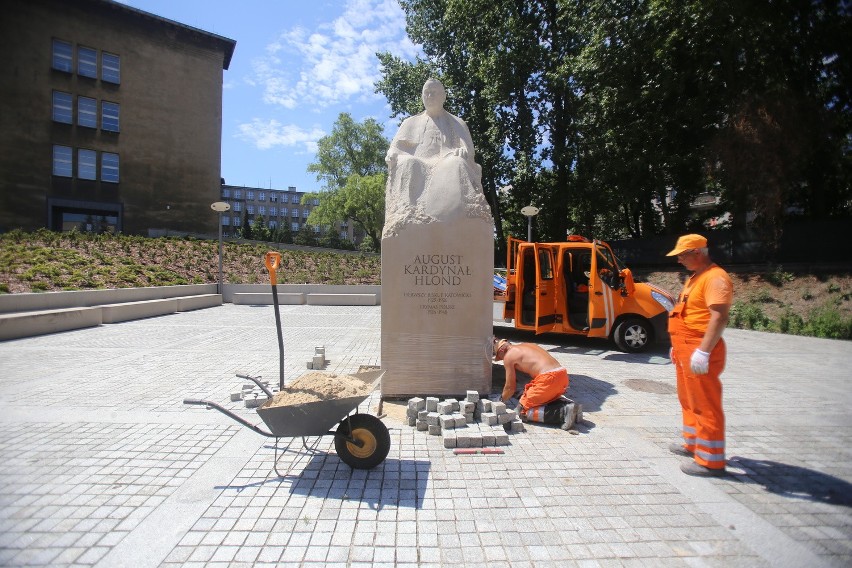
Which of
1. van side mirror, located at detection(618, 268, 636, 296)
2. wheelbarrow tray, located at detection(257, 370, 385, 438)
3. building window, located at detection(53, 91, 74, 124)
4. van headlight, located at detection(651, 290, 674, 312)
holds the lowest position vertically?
wheelbarrow tray, located at detection(257, 370, 385, 438)

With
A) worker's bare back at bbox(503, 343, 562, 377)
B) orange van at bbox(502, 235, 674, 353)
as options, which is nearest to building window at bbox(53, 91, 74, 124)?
orange van at bbox(502, 235, 674, 353)

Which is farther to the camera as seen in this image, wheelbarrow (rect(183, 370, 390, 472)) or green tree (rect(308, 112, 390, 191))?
green tree (rect(308, 112, 390, 191))

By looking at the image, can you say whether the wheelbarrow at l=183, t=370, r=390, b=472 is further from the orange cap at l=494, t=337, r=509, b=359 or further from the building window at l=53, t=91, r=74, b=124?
the building window at l=53, t=91, r=74, b=124

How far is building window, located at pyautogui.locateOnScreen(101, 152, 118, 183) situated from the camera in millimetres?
30875

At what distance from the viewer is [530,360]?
196 inches

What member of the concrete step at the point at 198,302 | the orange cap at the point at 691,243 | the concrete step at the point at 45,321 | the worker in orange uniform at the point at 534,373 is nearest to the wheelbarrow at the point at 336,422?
the worker in orange uniform at the point at 534,373

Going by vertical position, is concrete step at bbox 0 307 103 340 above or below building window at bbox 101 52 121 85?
below

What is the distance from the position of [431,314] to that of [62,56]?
3660cm

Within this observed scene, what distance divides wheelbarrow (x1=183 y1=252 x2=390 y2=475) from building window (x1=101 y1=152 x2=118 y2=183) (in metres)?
35.3

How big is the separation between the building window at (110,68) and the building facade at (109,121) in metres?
0.06

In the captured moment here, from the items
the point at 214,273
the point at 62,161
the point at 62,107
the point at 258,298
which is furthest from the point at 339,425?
the point at 62,107

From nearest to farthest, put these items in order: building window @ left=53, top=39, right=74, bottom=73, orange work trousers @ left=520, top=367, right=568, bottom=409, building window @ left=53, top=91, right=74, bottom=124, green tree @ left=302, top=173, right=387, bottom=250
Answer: orange work trousers @ left=520, top=367, right=568, bottom=409
building window @ left=53, top=39, right=74, bottom=73
building window @ left=53, top=91, right=74, bottom=124
green tree @ left=302, top=173, right=387, bottom=250

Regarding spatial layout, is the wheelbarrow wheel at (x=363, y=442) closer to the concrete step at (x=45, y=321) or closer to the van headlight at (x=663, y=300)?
the van headlight at (x=663, y=300)

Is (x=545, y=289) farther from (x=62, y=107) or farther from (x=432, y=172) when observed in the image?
(x=62, y=107)
